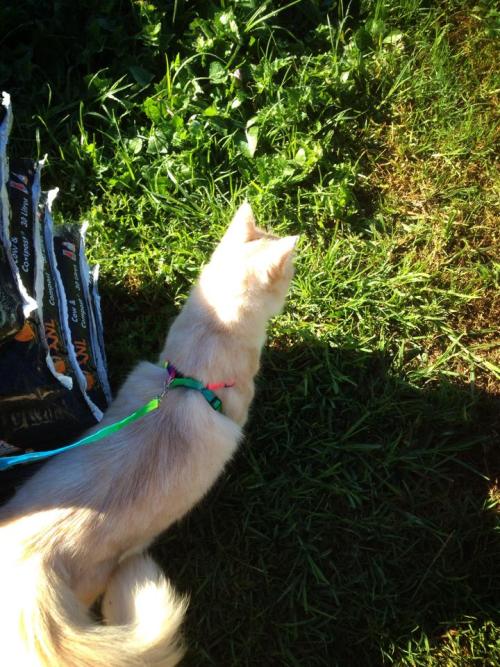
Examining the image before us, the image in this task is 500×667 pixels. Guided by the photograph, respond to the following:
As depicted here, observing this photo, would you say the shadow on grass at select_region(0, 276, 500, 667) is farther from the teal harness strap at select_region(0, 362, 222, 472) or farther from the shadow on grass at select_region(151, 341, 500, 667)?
the teal harness strap at select_region(0, 362, 222, 472)

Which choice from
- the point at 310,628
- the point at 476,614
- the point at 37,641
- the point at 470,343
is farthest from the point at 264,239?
the point at 476,614

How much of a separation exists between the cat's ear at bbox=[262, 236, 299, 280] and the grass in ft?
2.09

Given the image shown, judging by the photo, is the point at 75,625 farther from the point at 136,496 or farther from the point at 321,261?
the point at 321,261

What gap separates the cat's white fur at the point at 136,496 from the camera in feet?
4.35

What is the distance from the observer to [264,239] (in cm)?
177

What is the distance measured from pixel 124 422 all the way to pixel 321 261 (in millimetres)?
1241

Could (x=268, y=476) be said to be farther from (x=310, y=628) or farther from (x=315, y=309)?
(x=315, y=309)

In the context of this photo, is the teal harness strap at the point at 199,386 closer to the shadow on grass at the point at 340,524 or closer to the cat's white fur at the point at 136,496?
the cat's white fur at the point at 136,496

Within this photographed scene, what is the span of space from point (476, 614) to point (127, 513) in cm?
143

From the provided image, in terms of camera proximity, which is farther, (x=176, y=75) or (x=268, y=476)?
(x=176, y=75)

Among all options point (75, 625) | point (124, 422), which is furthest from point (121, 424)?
point (75, 625)

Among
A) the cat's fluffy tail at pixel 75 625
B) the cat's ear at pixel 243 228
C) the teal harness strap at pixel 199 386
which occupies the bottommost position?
the cat's fluffy tail at pixel 75 625

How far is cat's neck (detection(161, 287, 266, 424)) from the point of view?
65.3 inches

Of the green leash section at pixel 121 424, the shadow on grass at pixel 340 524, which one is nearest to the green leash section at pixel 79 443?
the green leash section at pixel 121 424
